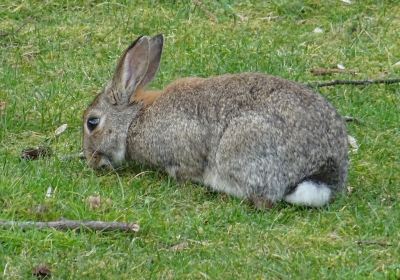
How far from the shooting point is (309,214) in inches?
272

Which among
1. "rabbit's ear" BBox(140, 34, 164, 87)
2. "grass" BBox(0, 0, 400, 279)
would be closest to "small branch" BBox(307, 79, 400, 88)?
"grass" BBox(0, 0, 400, 279)

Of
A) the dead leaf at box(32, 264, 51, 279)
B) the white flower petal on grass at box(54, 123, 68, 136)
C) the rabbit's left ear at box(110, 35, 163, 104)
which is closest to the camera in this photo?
the dead leaf at box(32, 264, 51, 279)

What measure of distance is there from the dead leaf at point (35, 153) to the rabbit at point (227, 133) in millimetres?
271

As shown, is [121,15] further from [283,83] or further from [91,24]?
[283,83]

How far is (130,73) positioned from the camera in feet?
26.3

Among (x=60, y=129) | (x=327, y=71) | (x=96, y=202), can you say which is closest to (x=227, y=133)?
(x=96, y=202)

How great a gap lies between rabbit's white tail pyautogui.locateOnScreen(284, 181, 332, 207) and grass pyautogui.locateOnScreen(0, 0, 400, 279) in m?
0.06

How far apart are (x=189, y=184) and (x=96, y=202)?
892 millimetres

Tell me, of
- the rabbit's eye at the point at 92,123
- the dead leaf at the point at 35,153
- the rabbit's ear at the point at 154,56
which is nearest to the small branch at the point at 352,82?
the rabbit's ear at the point at 154,56

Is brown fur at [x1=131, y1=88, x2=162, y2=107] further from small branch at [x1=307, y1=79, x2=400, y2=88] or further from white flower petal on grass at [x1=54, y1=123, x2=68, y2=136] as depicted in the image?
small branch at [x1=307, y1=79, x2=400, y2=88]

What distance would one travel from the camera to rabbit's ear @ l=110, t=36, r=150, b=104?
26.1ft

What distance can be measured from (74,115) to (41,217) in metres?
2.11

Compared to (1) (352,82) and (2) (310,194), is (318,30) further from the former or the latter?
(2) (310,194)

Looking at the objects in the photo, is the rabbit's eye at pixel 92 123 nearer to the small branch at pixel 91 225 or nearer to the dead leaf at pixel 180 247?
the small branch at pixel 91 225
